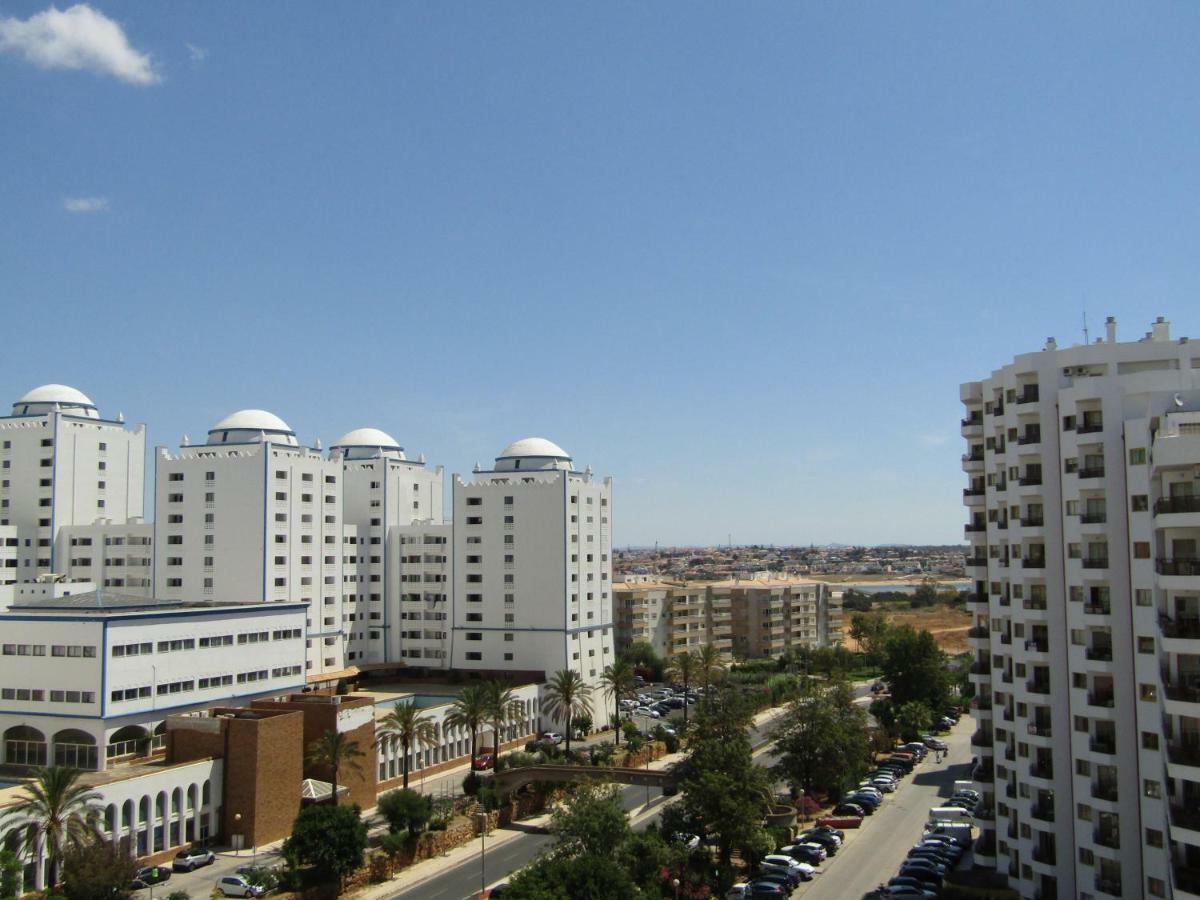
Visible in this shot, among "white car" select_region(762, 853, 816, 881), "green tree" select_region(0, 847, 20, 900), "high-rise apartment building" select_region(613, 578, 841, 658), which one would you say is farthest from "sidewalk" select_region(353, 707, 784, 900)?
"high-rise apartment building" select_region(613, 578, 841, 658)

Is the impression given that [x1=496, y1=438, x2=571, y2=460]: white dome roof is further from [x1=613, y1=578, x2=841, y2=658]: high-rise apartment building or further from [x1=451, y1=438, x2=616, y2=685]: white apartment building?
[x1=613, y1=578, x2=841, y2=658]: high-rise apartment building

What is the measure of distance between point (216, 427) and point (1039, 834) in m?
63.0

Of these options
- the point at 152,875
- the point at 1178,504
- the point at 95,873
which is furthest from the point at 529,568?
the point at 1178,504

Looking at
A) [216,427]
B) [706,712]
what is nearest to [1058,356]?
[706,712]

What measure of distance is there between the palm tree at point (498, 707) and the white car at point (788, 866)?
2025cm

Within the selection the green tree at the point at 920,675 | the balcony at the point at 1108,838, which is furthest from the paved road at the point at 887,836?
the balcony at the point at 1108,838

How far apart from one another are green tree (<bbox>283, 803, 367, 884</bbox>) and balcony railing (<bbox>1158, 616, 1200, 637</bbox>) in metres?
32.7

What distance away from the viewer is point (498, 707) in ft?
206

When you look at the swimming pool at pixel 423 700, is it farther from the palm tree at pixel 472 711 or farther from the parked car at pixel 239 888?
the parked car at pixel 239 888

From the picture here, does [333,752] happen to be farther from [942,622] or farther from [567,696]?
[942,622]

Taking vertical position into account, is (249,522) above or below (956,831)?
above

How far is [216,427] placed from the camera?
79.4m

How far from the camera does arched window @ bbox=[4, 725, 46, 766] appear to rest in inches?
2064

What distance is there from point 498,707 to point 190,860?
20.5 metres
